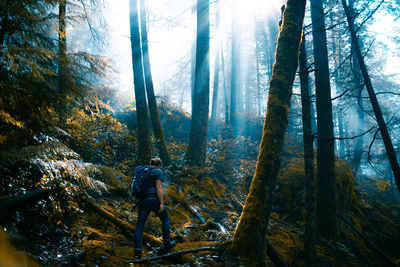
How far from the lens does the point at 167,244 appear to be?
456 cm

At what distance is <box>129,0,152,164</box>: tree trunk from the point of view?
9164 millimetres

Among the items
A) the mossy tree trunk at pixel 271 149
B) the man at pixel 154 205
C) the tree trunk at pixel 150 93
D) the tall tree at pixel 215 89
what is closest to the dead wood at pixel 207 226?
the man at pixel 154 205

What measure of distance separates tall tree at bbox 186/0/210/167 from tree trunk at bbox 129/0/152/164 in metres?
2.00

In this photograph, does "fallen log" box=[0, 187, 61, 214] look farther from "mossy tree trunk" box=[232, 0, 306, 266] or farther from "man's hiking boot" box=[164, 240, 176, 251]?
"mossy tree trunk" box=[232, 0, 306, 266]

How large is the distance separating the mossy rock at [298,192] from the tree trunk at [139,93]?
607 cm

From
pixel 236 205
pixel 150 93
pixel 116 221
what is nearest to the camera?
pixel 116 221

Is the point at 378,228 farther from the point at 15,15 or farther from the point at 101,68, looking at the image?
the point at 15,15

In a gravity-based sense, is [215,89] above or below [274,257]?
above

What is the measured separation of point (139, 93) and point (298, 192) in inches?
322

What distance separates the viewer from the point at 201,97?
33.3 feet

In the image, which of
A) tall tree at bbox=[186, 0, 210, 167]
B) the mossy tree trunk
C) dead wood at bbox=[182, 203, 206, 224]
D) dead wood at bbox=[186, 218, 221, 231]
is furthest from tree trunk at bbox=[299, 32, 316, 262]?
tall tree at bbox=[186, 0, 210, 167]

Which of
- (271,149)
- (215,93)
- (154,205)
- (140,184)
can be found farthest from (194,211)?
(215,93)

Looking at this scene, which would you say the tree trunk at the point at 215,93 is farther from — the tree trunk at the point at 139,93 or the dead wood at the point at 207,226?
the dead wood at the point at 207,226

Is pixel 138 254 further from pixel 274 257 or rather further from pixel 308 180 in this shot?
pixel 308 180
